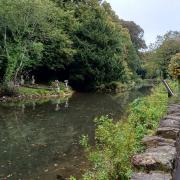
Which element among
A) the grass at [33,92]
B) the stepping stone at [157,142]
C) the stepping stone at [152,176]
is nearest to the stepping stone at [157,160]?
the stepping stone at [152,176]

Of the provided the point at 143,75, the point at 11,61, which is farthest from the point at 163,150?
the point at 143,75

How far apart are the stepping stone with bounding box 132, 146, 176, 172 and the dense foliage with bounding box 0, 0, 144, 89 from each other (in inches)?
1267

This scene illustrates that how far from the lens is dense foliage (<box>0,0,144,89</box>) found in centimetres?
3816

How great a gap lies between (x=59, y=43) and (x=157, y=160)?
4235cm

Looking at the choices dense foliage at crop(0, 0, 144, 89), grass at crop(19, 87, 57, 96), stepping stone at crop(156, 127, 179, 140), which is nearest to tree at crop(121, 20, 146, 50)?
dense foliage at crop(0, 0, 144, 89)

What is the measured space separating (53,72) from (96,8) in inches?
491

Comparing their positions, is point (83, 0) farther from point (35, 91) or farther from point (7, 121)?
point (7, 121)

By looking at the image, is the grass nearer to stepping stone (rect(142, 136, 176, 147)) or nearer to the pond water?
the pond water

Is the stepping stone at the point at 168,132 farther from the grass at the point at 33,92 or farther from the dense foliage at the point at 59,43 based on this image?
the dense foliage at the point at 59,43

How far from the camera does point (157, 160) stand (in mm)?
5316

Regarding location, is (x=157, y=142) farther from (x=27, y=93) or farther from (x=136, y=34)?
(x=136, y=34)

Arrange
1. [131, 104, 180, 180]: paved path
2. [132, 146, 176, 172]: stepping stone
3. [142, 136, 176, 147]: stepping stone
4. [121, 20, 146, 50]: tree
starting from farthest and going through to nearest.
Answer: [121, 20, 146, 50]: tree → [142, 136, 176, 147]: stepping stone → [132, 146, 176, 172]: stepping stone → [131, 104, 180, 180]: paved path

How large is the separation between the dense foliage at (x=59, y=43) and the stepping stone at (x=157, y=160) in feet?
106

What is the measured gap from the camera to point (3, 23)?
124 ft
